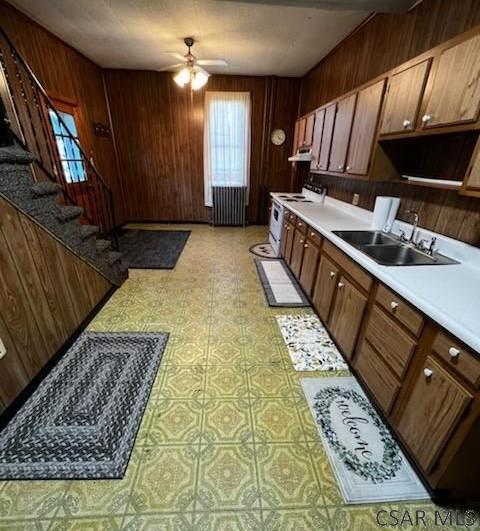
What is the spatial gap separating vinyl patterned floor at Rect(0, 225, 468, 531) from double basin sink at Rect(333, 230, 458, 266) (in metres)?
1.05

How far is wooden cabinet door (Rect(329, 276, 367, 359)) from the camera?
177cm

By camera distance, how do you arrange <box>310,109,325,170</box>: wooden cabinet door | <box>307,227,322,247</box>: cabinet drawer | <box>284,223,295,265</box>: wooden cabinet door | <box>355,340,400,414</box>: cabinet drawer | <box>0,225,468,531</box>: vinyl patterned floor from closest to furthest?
<box>0,225,468,531</box>: vinyl patterned floor, <box>355,340,400,414</box>: cabinet drawer, <box>307,227,322,247</box>: cabinet drawer, <box>310,109,325,170</box>: wooden cabinet door, <box>284,223,295,265</box>: wooden cabinet door

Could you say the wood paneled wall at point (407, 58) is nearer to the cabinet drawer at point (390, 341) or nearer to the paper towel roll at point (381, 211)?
the paper towel roll at point (381, 211)

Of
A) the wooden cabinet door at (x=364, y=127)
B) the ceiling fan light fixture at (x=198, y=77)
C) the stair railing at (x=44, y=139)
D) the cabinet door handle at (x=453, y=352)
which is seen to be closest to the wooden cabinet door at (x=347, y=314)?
the cabinet door handle at (x=453, y=352)

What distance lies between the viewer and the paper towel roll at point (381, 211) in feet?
7.34

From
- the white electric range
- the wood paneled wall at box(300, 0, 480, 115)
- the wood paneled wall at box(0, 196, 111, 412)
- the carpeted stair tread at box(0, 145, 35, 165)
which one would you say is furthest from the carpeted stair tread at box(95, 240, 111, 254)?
the wood paneled wall at box(300, 0, 480, 115)

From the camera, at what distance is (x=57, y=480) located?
4.19ft

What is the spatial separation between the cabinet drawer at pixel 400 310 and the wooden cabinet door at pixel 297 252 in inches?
58.7

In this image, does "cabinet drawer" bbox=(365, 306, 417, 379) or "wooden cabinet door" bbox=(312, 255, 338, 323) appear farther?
"wooden cabinet door" bbox=(312, 255, 338, 323)

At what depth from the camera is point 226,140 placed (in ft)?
→ 17.0

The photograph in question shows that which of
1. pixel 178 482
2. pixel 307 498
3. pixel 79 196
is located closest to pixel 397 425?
pixel 307 498

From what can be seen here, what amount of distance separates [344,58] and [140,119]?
12.3 ft

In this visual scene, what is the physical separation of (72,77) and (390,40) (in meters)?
4.26

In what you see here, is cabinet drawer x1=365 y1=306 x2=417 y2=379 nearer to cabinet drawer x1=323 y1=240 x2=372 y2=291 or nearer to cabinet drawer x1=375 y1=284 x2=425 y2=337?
cabinet drawer x1=375 y1=284 x2=425 y2=337
